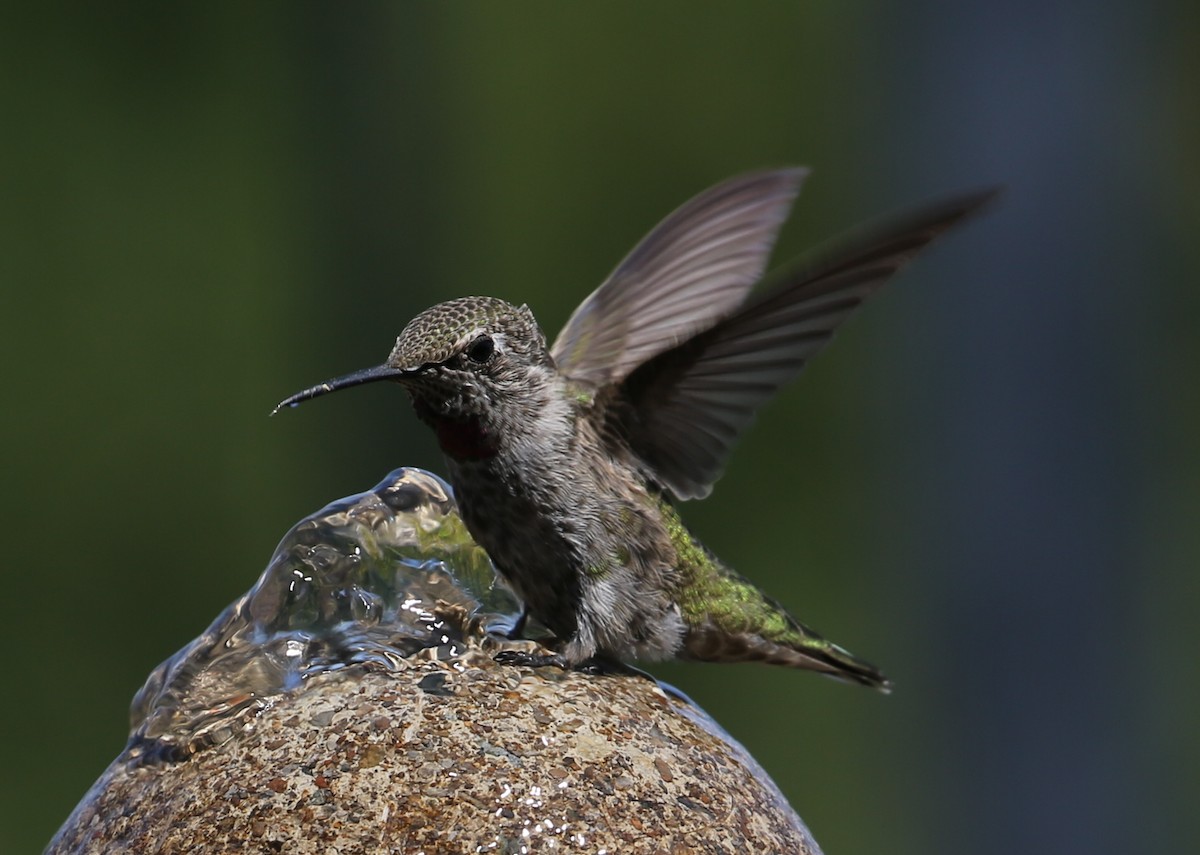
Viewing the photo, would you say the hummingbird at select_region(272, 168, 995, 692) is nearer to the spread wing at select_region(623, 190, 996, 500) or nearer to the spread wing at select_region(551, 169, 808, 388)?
the spread wing at select_region(623, 190, 996, 500)

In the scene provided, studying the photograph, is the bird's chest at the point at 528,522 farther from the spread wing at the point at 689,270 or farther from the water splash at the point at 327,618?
the spread wing at the point at 689,270

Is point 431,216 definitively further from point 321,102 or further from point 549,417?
point 549,417

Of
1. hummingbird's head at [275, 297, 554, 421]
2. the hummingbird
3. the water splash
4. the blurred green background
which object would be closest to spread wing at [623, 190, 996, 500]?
the hummingbird

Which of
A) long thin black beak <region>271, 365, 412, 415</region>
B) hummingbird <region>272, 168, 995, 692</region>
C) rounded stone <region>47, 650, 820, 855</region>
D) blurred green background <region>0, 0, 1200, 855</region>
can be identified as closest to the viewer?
rounded stone <region>47, 650, 820, 855</region>

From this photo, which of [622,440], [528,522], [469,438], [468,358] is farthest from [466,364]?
[622,440]

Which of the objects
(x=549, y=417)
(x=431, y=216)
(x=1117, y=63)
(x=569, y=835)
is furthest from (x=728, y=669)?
(x=569, y=835)

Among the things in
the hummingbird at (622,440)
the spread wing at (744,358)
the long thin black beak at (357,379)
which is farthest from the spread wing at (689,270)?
the long thin black beak at (357,379)
